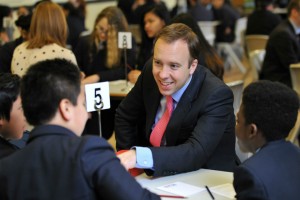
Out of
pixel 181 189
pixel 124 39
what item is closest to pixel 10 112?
pixel 181 189

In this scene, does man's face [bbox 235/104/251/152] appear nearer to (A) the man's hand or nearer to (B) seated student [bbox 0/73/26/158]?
(A) the man's hand

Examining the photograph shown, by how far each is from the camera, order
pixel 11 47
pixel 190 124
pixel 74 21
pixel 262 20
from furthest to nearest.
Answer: pixel 262 20, pixel 74 21, pixel 11 47, pixel 190 124

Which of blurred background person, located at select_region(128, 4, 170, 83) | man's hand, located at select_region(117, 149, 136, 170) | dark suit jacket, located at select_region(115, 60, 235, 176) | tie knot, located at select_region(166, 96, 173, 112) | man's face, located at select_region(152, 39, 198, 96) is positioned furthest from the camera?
blurred background person, located at select_region(128, 4, 170, 83)

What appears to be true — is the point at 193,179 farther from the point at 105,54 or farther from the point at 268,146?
the point at 105,54

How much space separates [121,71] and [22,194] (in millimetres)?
3304

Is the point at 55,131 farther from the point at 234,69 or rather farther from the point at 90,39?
the point at 234,69

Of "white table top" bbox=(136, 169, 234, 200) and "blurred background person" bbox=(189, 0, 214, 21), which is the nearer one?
"white table top" bbox=(136, 169, 234, 200)

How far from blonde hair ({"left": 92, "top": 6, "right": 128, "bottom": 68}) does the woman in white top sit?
0.75m

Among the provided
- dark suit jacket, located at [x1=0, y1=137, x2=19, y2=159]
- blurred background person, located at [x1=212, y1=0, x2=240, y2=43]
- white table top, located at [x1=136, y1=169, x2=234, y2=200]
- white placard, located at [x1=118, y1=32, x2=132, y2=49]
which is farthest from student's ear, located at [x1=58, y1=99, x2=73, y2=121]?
blurred background person, located at [x1=212, y1=0, x2=240, y2=43]

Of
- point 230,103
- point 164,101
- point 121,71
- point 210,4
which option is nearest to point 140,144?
point 164,101

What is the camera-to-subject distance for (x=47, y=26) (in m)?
4.05

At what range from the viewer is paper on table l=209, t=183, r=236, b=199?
2041 mm

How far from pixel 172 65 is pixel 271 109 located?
0.74m

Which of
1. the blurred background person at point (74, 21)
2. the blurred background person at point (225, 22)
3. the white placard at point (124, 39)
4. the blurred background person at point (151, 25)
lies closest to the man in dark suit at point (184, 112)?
the white placard at point (124, 39)
